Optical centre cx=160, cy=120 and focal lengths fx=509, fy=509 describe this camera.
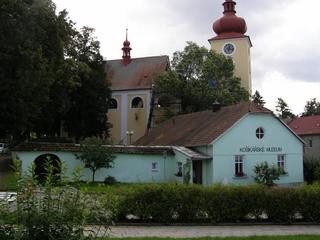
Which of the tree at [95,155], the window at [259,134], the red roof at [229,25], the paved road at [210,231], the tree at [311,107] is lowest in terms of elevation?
the paved road at [210,231]

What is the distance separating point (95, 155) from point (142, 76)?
1338 inches

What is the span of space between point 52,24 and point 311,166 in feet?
68.7

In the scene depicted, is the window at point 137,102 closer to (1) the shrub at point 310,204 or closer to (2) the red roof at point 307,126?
(2) the red roof at point 307,126

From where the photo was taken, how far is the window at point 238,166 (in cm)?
3300

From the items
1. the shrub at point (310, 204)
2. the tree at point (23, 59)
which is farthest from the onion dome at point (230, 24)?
the shrub at point (310, 204)

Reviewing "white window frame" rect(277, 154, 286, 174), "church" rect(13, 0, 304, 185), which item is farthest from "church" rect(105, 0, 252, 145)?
"white window frame" rect(277, 154, 286, 174)

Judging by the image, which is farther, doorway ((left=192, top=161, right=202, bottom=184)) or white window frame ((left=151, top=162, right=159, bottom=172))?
white window frame ((left=151, top=162, right=159, bottom=172))

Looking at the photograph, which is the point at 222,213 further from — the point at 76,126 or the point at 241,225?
the point at 76,126

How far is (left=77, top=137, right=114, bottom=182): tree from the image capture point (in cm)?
3234

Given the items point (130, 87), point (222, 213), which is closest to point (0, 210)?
point (222, 213)

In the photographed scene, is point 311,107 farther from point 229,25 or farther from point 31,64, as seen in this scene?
point 31,64

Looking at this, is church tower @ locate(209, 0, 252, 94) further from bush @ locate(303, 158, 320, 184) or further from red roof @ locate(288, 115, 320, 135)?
bush @ locate(303, 158, 320, 184)

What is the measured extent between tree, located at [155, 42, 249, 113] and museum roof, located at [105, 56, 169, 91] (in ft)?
23.7

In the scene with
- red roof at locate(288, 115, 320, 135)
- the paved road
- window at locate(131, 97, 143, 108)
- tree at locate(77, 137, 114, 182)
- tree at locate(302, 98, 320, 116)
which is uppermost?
tree at locate(302, 98, 320, 116)
